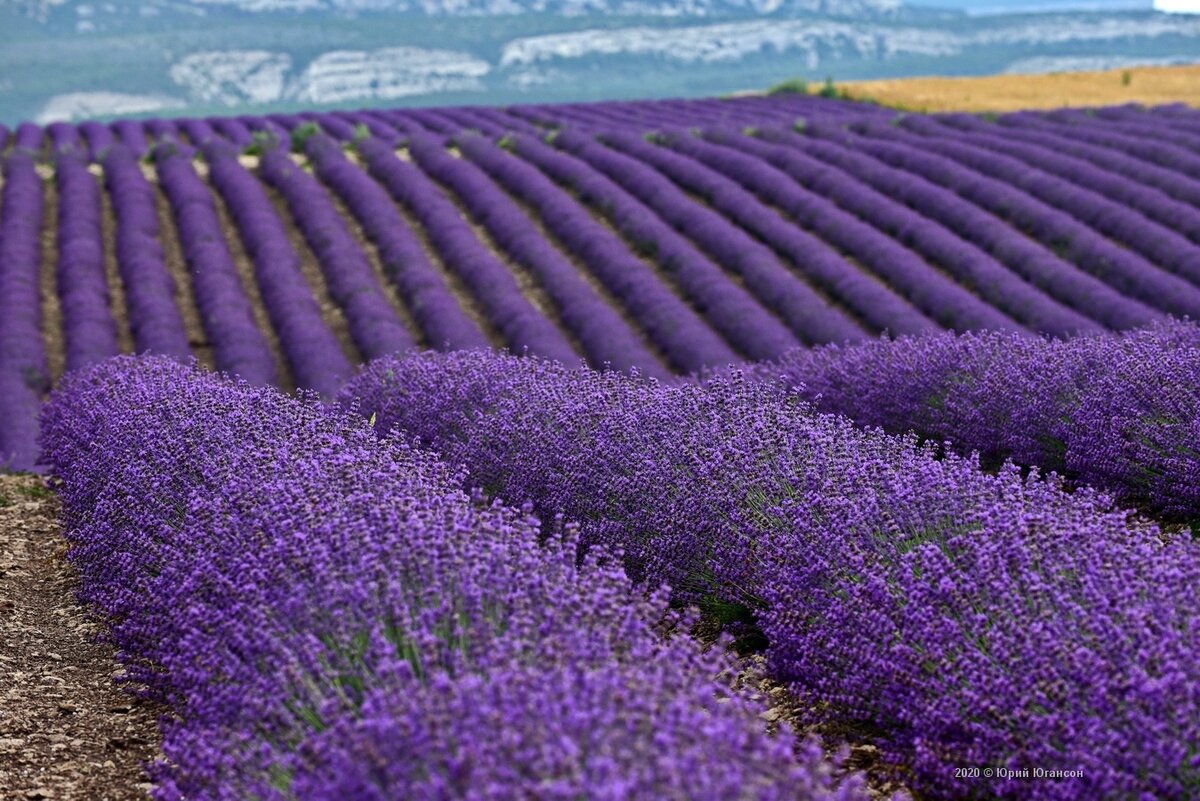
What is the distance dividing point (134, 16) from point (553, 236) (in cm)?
5843

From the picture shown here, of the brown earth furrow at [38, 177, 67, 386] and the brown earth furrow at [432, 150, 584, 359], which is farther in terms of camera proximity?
the brown earth furrow at [432, 150, 584, 359]

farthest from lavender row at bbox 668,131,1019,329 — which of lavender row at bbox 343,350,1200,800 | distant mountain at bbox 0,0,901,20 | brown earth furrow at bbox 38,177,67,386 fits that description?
distant mountain at bbox 0,0,901,20

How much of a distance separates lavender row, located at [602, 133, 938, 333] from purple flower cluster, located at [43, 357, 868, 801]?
642 centimetres

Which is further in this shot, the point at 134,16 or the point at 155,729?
the point at 134,16

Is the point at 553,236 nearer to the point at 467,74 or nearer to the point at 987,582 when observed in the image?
the point at 987,582

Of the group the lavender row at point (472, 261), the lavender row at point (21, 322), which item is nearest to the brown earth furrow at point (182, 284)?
the lavender row at point (21, 322)

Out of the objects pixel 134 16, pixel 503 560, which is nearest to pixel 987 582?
pixel 503 560

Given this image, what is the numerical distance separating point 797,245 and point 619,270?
1.96 metres

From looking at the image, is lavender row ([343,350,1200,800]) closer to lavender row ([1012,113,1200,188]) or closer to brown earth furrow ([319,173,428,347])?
brown earth furrow ([319,173,428,347])

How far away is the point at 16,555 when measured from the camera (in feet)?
19.7

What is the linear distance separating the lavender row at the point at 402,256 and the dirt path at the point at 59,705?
5.88m

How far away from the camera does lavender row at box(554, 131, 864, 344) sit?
12633 millimetres

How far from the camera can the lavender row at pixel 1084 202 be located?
537 inches

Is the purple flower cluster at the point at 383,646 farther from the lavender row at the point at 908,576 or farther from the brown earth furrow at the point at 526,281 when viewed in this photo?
the brown earth furrow at the point at 526,281
